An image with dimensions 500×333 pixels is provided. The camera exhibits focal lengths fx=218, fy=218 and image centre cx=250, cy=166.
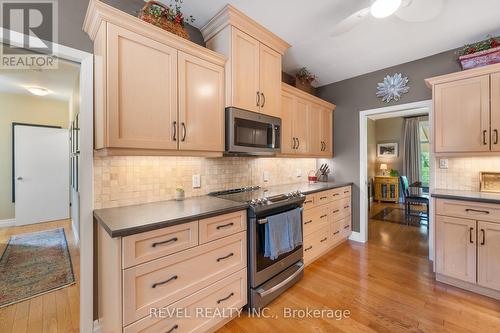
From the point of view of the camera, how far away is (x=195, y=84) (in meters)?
1.85

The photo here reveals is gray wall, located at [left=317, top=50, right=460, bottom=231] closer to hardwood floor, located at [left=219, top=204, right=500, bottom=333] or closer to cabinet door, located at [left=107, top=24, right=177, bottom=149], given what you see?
hardwood floor, located at [left=219, top=204, right=500, bottom=333]

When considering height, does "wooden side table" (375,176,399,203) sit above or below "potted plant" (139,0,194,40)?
below

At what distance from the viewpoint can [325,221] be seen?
2.92 metres

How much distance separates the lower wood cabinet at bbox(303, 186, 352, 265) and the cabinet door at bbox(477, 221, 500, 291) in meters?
1.42

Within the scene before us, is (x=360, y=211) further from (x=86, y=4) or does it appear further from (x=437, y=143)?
(x=86, y=4)

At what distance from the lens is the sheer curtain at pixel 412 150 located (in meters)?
6.26

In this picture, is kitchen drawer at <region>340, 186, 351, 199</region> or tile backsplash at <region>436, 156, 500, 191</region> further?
kitchen drawer at <region>340, 186, 351, 199</region>

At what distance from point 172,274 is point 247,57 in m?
2.00

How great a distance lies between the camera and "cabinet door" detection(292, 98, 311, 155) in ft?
9.94

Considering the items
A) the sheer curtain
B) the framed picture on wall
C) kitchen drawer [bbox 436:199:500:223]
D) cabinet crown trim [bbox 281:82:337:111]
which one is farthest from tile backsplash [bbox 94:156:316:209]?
the framed picture on wall

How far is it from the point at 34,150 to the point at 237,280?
204 inches

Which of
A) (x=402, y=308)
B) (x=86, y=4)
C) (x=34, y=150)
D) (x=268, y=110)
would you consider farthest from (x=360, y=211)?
(x=34, y=150)

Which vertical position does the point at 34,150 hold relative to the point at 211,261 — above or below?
above

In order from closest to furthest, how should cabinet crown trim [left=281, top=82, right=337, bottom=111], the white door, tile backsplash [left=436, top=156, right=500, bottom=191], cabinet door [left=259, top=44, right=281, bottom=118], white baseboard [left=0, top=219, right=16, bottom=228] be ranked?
cabinet door [left=259, top=44, right=281, bottom=118] < tile backsplash [left=436, top=156, right=500, bottom=191] < cabinet crown trim [left=281, top=82, right=337, bottom=111] < white baseboard [left=0, top=219, right=16, bottom=228] < the white door
